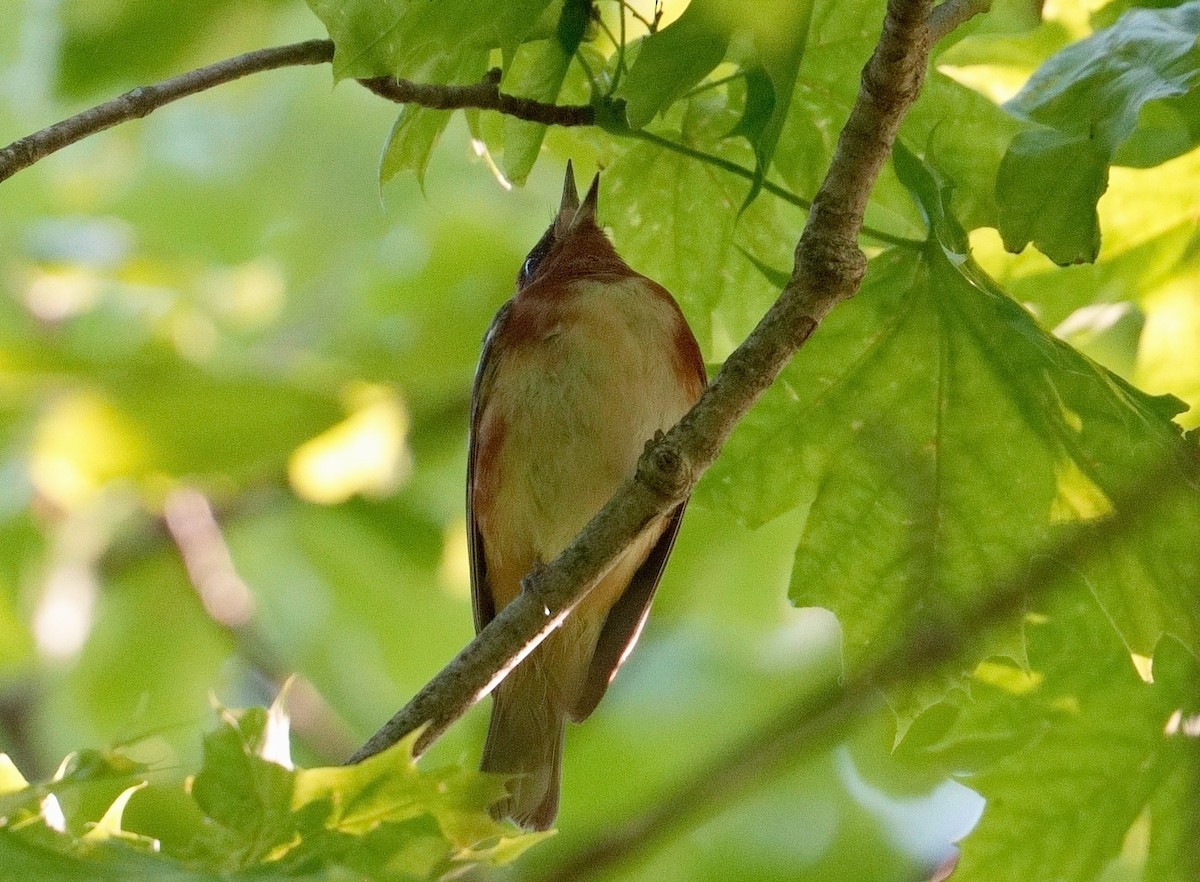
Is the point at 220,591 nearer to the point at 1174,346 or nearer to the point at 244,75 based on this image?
the point at 244,75

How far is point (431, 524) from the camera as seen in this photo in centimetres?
634

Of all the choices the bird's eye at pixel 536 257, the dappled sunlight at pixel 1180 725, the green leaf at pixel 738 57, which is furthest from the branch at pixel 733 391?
the bird's eye at pixel 536 257

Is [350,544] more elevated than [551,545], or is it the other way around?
[350,544]

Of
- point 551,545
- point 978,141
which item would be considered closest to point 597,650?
point 551,545

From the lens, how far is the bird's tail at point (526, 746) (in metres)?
4.46

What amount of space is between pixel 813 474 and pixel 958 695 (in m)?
0.56

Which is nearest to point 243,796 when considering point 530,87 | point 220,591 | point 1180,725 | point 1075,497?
point 530,87

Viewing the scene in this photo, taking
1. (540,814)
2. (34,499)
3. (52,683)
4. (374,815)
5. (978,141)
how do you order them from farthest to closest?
(52,683) → (34,499) → (540,814) → (978,141) → (374,815)

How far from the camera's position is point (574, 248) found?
4.71m

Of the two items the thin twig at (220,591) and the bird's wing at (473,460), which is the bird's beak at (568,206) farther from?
the thin twig at (220,591)

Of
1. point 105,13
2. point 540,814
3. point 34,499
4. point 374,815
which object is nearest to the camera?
point 374,815

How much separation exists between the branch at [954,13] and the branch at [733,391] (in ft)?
0.59

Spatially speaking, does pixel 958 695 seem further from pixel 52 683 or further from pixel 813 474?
pixel 52 683

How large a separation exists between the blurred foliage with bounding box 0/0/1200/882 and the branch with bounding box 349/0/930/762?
0.15 m
